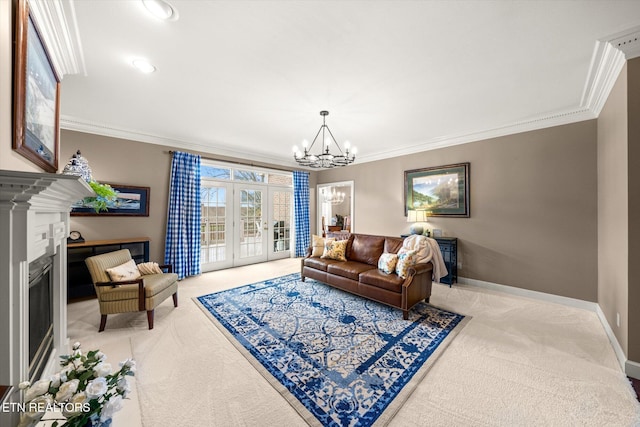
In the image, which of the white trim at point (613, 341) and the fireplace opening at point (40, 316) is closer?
the fireplace opening at point (40, 316)

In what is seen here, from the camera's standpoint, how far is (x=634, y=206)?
6.61ft

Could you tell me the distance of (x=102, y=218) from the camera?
3.92m

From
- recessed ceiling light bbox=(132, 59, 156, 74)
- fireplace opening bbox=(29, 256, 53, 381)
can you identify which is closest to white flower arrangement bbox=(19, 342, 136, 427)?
fireplace opening bbox=(29, 256, 53, 381)

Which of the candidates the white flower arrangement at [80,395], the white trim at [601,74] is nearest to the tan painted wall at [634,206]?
the white trim at [601,74]

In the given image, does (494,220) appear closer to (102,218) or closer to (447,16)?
(447,16)

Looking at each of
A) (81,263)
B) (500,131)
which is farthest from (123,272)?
(500,131)

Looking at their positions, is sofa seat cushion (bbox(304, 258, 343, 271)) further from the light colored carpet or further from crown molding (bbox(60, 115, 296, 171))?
crown molding (bbox(60, 115, 296, 171))

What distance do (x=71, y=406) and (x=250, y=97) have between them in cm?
299

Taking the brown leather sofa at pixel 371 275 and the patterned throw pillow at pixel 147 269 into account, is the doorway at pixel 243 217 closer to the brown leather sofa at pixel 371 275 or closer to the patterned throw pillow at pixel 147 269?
the patterned throw pillow at pixel 147 269

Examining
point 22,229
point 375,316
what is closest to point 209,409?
point 22,229

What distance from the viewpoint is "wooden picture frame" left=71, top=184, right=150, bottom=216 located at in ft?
12.5

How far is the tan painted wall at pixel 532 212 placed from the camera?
10.7ft

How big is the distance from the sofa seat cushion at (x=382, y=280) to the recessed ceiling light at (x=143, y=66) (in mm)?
3434

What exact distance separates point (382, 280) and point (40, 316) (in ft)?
10.4
